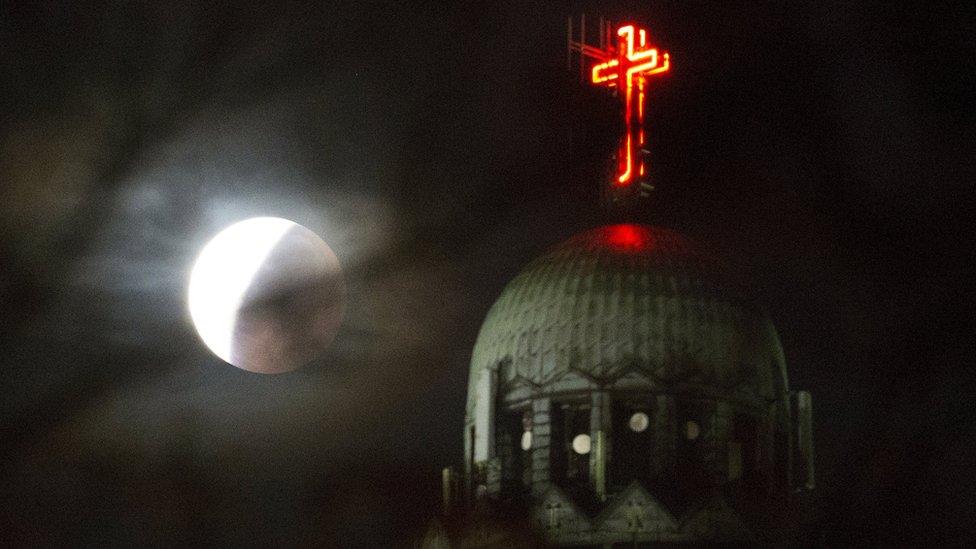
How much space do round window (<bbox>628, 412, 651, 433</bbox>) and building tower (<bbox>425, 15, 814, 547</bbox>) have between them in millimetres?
46

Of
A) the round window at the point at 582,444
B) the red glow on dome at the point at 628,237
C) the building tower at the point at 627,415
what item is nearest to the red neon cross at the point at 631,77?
the red glow on dome at the point at 628,237

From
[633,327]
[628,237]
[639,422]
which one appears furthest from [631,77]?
[639,422]

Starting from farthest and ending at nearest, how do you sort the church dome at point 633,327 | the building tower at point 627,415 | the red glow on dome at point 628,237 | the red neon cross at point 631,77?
the red glow on dome at point 628,237 → the church dome at point 633,327 → the building tower at point 627,415 → the red neon cross at point 631,77

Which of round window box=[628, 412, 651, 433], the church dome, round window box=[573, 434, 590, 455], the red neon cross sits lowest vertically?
round window box=[573, 434, 590, 455]

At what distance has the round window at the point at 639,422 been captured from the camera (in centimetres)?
6775

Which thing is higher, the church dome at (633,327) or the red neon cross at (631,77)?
the red neon cross at (631,77)

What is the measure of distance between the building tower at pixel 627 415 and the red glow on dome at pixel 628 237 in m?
0.08

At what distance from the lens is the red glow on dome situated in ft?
230

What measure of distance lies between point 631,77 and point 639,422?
36.9 feet

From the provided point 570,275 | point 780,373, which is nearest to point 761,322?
point 780,373

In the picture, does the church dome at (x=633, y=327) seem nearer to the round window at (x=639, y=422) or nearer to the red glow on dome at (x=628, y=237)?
the red glow on dome at (x=628, y=237)

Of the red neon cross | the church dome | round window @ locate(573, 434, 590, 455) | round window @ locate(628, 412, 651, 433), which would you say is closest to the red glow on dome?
the church dome

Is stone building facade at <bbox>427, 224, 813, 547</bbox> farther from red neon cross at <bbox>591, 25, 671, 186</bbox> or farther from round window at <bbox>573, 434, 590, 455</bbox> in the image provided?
red neon cross at <bbox>591, 25, 671, 186</bbox>

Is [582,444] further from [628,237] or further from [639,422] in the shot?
[628,237]
